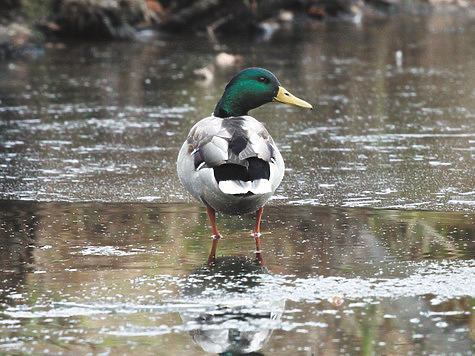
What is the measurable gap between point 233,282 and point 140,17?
18193mm

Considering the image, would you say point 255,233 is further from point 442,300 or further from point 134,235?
point 442,300

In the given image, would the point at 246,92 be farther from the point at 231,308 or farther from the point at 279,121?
the point at 279,121

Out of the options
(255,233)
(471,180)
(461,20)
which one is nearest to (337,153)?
(471,180)

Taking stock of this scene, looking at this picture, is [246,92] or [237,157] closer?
[237,157]

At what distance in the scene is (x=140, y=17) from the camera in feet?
73.2

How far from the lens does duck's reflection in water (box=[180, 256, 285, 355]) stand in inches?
155

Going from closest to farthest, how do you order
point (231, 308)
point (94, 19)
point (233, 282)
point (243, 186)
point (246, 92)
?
1. point (231, 308)
2. point (233, 282)
3. point (243, 186)
4. point (246, 92)
5. point (94, 19)

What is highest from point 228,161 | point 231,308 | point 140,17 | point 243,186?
point 228,161

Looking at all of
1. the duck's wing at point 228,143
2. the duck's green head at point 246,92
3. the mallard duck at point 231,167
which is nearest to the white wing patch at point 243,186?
the mallard duck at point 231,167

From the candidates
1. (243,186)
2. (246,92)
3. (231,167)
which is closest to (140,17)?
(246,92)

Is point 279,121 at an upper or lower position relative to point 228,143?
lower

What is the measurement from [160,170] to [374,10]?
23287mm

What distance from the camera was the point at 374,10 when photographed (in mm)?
30203

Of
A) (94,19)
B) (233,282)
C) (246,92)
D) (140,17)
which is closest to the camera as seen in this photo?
(233,282)
